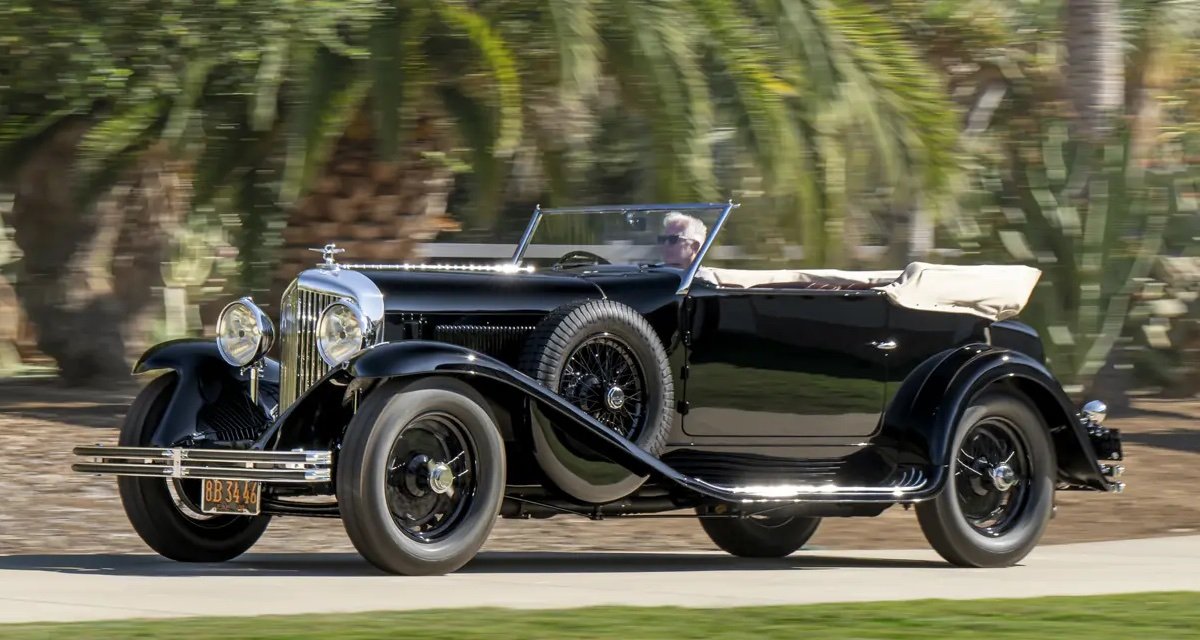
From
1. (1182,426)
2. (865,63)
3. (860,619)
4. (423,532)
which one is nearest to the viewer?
(860,619)

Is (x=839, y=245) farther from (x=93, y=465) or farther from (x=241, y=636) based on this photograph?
(x=241, y=636)

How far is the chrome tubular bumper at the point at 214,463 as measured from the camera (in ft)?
23.3

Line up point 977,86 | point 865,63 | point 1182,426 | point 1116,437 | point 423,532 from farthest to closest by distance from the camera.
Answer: point 977,86, point 1182,426, point 865,63, point 1116,437, point 423,532

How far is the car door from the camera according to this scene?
331 inches

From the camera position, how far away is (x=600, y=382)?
8062mm

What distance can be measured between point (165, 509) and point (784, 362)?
2.68m

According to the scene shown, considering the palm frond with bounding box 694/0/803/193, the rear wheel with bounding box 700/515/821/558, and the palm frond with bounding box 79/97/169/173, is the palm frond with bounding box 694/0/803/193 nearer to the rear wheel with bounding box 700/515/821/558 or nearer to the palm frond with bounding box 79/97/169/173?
the rear wheel with bounding box 700/515/821/558

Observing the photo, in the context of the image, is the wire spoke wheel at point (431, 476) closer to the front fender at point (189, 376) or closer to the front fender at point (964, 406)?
the front fender at point (189, 376)

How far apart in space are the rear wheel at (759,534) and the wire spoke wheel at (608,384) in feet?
4.82

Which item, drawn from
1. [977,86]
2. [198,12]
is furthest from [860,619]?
[977,86]

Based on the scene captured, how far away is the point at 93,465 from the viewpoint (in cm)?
780

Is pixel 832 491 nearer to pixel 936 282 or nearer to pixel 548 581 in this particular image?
pixel 936 282

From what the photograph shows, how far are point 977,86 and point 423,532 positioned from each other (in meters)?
12.1

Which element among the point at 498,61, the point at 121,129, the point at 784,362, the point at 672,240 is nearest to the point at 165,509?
the point at 672,240
